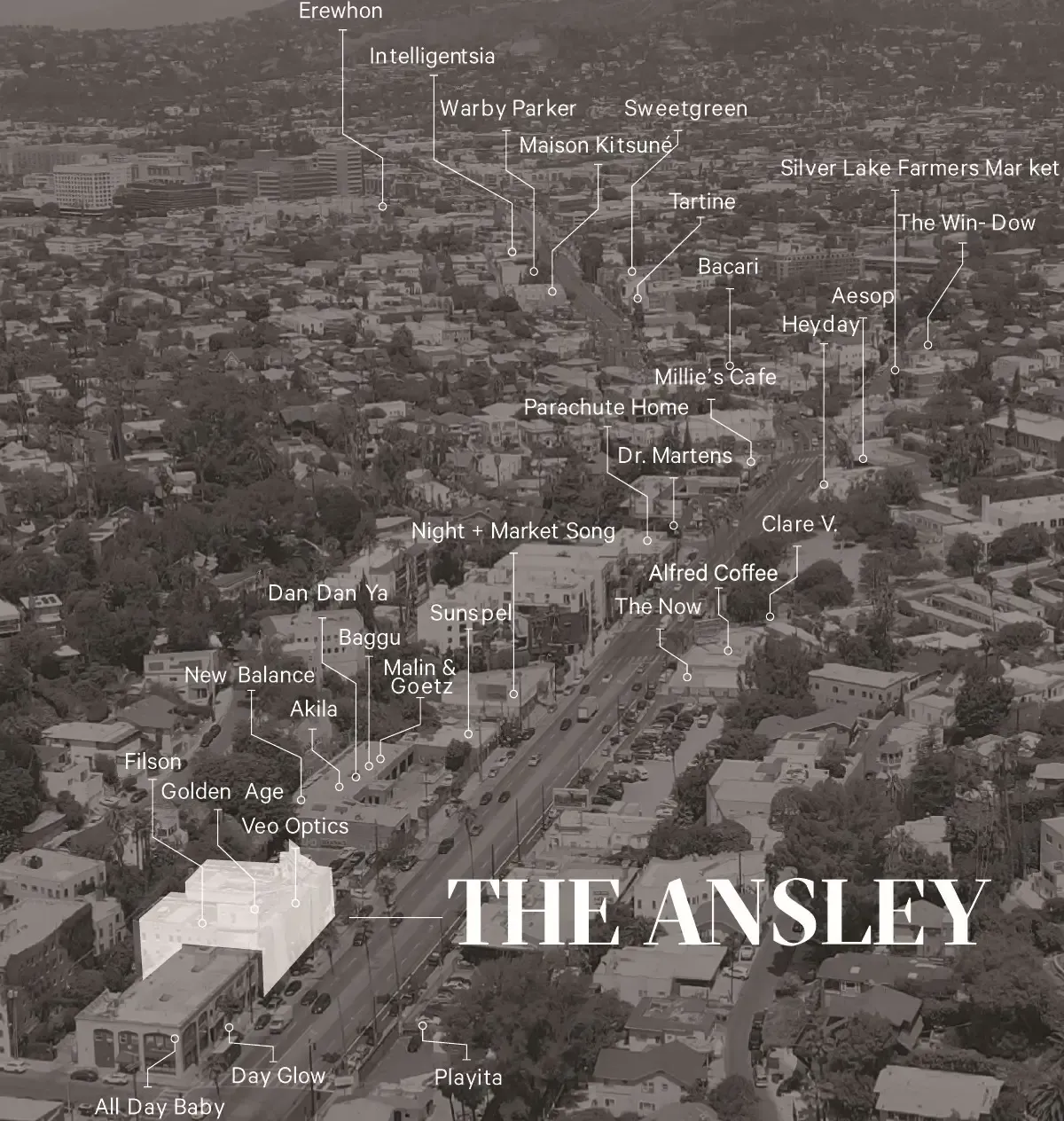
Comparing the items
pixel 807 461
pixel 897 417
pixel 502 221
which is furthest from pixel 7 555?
pixel 502 221

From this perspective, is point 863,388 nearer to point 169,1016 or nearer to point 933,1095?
point 169,1016

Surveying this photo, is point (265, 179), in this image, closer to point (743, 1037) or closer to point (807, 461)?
point (807, 461)

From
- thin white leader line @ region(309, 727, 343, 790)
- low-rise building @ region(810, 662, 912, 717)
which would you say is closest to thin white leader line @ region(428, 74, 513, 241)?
low-rise building @ region(810, 662, 912, 717)

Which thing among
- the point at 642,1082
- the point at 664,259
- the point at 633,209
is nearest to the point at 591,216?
the point at 633,209

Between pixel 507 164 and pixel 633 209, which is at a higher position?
pixel 507 164

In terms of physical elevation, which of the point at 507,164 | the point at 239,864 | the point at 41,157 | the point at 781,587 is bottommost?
the point at 239,864

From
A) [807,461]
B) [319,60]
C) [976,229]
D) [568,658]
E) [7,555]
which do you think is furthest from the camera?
[319,60]
